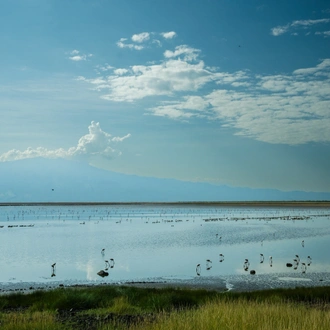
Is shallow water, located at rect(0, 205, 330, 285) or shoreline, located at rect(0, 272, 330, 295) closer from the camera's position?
shoreline, located at rect(0, 272, 330, 295)

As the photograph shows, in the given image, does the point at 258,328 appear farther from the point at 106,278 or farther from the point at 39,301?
the point at 106,278

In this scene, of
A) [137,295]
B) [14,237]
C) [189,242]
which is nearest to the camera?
[137,295]

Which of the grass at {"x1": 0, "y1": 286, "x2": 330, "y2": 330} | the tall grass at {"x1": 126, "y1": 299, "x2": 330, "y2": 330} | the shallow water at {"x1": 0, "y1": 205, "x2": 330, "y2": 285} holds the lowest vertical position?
the shallow water at {"x1": 0, "y1": 205, "x2": 330, "y2": 285}

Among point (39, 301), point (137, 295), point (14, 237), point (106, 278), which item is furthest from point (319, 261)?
point (14, 237)

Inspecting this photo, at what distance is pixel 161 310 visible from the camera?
699 inches

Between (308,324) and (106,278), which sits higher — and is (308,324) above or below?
above

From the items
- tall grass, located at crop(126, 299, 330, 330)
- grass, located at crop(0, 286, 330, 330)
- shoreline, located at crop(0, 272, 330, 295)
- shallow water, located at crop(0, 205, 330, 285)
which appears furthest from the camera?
shallow water, located at crop(0, 205, 330, 285)

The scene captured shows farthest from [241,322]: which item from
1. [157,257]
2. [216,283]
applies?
[157,257]

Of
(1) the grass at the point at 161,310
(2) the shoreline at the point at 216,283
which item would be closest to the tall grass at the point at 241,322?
(1) the grass at the point at 161,310

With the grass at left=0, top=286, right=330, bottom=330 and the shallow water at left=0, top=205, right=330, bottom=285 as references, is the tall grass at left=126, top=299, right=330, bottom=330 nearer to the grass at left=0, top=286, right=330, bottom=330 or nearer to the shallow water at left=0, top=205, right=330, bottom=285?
the grass at left=0, top=286, right=330, bottom=330

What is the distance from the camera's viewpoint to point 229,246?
48.3 meters

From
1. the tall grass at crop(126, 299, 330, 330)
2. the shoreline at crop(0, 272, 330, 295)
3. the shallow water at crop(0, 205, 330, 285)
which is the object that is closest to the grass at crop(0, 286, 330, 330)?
the tall grass at crop(126, 299, 330, 330)

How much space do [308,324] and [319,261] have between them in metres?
27.7

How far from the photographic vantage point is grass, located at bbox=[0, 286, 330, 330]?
11.2 meters
